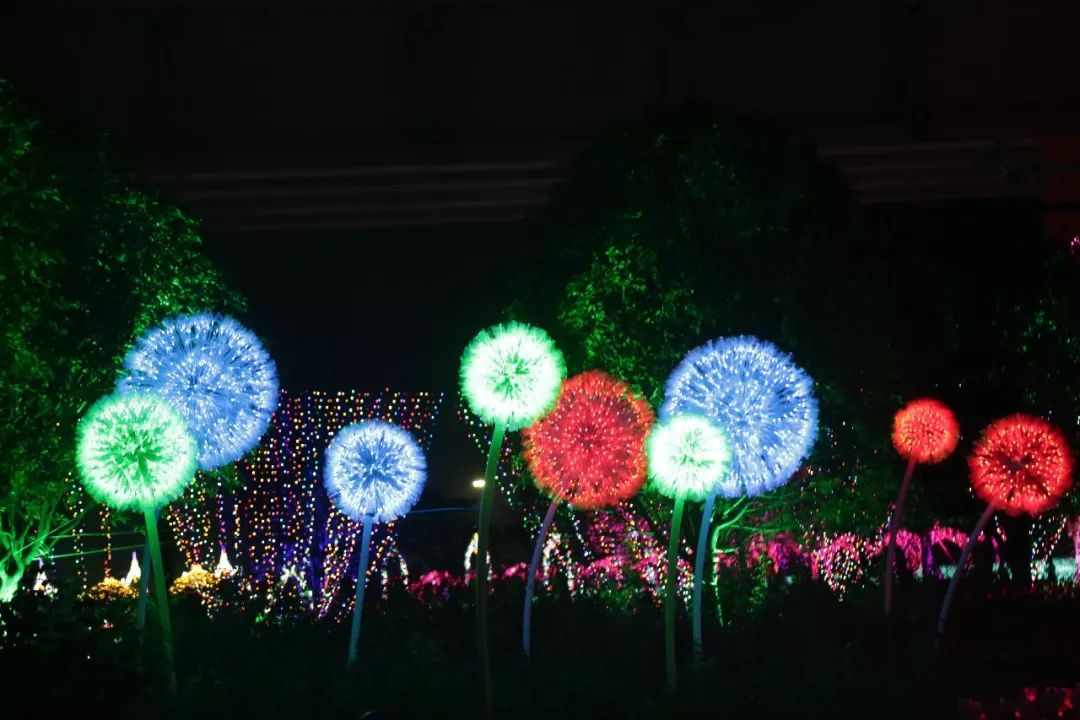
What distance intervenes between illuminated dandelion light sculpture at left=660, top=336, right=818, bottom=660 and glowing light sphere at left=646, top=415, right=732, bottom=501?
0.73 m

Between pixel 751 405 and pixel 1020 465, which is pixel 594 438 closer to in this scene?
pixel 751 405

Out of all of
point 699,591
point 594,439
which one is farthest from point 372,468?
point 699,591

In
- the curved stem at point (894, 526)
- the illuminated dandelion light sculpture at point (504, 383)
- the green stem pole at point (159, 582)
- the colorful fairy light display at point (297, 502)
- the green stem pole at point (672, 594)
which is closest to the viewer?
the illuminated dandelion light sculpture at point (504, 383)

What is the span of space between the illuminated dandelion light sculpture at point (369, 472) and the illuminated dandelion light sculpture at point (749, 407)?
10.7 ft

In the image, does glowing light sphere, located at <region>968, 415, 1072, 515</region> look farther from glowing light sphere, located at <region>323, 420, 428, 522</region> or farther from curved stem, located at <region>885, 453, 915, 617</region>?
glowing light sphere, located at <region>323, 420, 428, 522</region>

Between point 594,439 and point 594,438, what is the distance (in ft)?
0.05

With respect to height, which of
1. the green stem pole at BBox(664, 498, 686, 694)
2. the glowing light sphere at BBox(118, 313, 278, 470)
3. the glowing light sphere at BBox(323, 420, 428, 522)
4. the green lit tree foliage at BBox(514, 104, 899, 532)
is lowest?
the green stem pole at BBox(664, 498, 686, 694)

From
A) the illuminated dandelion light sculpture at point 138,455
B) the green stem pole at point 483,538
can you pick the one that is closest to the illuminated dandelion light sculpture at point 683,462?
the green stem pole at point 483,538

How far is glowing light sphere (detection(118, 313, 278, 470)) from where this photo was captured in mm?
14414

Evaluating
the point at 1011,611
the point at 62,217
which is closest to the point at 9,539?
the point at 62,217

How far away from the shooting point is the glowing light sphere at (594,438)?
15227mm

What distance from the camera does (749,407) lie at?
13.7m

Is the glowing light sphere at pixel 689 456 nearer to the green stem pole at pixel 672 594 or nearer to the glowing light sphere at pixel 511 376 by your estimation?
the green stem pole at pixel 672 594

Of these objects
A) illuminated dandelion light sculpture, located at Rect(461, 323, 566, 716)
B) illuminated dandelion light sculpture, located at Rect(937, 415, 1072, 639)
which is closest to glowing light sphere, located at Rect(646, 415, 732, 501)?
illuminated dandelion light sculpture, located at Rect(461, 323, 566, 716)
